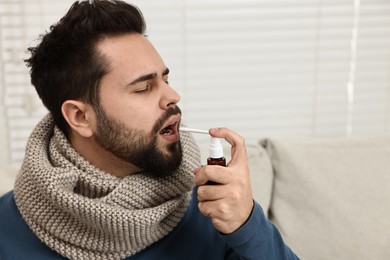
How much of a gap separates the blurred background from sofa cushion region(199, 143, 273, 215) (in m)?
0.39

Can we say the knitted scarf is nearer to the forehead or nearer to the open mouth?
the open mouth

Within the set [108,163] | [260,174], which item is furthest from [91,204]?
[260,174]

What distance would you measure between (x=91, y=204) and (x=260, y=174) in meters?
0.70

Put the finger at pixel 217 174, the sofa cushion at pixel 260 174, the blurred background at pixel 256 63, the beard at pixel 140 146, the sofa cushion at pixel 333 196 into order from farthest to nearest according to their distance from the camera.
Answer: the blurred background at pixel 256 63 → the sofa cushion at pixel 260 174 → the sofa cushion at pixel 333 196 → the beard at pixel 140 146 → the finger at pixel 217 174

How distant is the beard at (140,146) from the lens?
1176 millimetres

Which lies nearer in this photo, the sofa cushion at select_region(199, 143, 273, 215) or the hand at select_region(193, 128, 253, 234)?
the hand at select_region(193, 128, 253, 234)

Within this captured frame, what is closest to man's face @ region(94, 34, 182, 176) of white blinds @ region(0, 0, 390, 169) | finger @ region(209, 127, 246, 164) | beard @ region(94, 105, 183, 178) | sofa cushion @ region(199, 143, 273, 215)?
beard @ region(94, 105, 183, 178)

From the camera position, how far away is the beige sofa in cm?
151

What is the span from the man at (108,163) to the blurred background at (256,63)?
0.71 m

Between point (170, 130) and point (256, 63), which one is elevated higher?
point (256, 63)

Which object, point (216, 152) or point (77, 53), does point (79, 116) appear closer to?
point (77, 53)

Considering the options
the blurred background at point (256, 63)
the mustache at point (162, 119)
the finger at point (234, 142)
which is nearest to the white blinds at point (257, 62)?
the blurred background at point (256, 63)

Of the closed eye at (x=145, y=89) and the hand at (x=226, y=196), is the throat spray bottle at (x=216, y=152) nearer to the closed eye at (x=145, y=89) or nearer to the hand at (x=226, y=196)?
the hand at (x=226, y=196)

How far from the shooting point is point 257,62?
201cm
